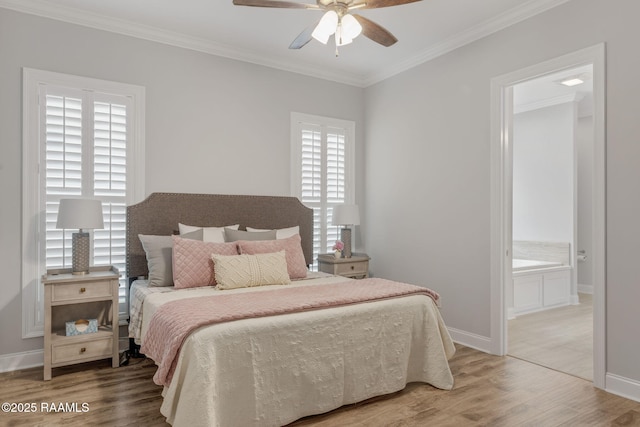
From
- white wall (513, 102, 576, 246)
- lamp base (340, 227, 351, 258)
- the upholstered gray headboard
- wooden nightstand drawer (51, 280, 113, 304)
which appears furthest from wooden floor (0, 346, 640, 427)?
white wall (513, 102, 576, 246)

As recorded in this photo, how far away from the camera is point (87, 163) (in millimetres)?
3520

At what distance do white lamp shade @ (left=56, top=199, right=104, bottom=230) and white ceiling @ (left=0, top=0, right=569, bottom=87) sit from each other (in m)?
1.59

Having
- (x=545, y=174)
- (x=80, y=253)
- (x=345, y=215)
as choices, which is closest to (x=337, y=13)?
(x=345, y=215)

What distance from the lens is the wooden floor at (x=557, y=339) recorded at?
341 centimetres

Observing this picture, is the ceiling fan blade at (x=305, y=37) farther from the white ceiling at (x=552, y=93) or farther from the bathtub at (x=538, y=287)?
the bathtub at (x=538, y=287)

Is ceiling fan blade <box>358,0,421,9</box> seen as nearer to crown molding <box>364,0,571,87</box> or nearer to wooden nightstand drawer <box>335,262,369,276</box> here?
crown molding <box>364,0,571,87</box>

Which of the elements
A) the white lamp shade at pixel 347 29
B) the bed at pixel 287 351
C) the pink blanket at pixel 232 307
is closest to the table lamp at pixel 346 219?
the bed at pixel 287 351

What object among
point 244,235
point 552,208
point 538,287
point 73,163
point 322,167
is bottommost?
point 538,287

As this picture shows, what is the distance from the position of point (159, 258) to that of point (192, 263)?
0.34m

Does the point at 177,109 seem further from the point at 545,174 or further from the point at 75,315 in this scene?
the point at 545,174

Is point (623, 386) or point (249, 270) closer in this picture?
point (623, 386)

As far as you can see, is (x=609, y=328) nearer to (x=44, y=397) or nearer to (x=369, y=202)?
(x=369, y=202)

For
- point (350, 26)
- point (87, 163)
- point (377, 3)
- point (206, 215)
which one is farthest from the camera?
point (206, 215)

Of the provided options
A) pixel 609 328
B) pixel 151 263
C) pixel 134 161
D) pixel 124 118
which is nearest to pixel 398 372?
pixel 609 328
